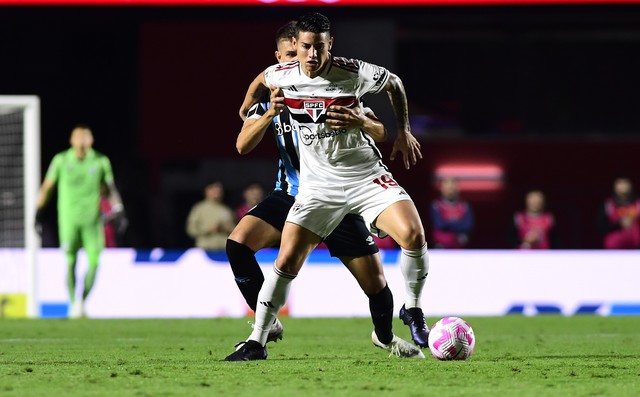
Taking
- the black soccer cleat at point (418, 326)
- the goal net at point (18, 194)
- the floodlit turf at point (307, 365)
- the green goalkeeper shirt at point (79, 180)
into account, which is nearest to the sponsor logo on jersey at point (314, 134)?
the black soccer cleat at point (418, 326)

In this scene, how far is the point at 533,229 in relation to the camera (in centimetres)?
1529

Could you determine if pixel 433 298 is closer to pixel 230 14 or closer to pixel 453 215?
pixel 453 215

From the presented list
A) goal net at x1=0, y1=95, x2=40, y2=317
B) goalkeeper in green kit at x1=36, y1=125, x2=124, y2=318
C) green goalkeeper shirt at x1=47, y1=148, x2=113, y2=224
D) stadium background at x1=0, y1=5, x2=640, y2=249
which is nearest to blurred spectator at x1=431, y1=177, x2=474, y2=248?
stadium background at x1=0, y1=5, x2=640, y2=249

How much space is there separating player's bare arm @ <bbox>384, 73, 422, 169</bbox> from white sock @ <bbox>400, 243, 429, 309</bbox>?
19.1 inches

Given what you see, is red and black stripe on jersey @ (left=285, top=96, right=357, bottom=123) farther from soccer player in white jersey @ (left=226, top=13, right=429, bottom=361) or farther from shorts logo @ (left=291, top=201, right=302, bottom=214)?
shorts logo @ (left=291, top=201, right=302, bottom=214)

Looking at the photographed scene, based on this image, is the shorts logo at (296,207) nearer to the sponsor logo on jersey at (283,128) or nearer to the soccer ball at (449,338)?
the sponsor logo on jersey at (283,128)

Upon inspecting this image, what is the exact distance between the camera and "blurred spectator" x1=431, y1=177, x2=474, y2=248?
15500mm

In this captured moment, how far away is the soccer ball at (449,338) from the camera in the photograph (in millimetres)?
7312

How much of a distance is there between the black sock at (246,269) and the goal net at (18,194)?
644 cm

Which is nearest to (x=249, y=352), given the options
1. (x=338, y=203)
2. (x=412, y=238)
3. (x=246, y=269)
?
(x=246, y=269)

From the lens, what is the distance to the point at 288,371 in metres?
6.92

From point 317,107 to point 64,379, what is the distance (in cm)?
200

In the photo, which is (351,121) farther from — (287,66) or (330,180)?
(287,66)

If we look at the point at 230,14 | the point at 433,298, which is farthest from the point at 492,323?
the point at 230,14
